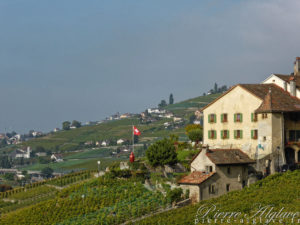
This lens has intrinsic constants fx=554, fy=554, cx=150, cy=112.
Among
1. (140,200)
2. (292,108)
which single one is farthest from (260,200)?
(292,108)

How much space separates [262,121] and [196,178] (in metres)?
11.0

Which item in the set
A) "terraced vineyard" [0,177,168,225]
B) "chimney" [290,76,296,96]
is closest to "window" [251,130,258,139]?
"chimney" [290,76,296,96]

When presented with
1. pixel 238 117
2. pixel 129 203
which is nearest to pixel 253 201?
pixel 129 203

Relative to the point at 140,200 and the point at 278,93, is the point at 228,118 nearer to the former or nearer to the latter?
the point at 278,93

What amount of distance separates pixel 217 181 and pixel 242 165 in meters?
4.07

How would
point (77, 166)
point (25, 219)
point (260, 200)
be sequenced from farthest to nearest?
point (77, 166), point (25, 219), point (260, 200)

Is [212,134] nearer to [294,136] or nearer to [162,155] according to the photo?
[162,155]

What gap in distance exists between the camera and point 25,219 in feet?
199

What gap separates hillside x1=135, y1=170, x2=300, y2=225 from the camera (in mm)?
44062

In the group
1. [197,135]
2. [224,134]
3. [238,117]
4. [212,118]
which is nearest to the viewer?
[238,117]

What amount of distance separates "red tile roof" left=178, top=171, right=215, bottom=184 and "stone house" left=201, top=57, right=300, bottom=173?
709 cm

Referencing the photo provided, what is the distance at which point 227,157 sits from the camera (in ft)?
192

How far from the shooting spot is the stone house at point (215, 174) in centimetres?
5581

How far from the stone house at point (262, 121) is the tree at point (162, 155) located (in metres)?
6.44
